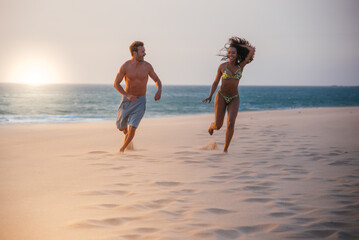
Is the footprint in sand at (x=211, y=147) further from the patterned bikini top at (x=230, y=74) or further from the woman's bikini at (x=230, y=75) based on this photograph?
the patterned bikini top at (x=230, y=74)

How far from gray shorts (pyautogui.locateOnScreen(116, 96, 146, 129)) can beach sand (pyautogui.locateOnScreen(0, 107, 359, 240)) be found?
631mm

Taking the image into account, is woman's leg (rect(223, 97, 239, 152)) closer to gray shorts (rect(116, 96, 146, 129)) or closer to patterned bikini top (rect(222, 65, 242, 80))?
patterned bikini top (rect(222, 65, 242, 80))

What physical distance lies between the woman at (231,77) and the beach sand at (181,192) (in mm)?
661

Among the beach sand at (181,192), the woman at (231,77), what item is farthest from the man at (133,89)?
→ the woman at (231,77)

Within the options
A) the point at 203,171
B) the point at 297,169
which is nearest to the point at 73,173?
the point at 203,171

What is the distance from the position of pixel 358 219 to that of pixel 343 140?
552cm

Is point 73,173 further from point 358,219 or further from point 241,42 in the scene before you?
point 241,42

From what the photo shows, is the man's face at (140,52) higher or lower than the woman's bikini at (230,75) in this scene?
higher

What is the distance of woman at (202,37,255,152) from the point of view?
7.23 metres

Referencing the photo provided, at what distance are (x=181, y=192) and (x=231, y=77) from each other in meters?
3.44

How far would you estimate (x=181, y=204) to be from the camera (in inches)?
154

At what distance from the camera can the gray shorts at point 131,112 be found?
7.21 meters

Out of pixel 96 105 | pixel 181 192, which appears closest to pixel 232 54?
pixel 181 192

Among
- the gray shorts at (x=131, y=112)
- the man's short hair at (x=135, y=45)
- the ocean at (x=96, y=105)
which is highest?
the man's short hair at (x=135, y=45)
